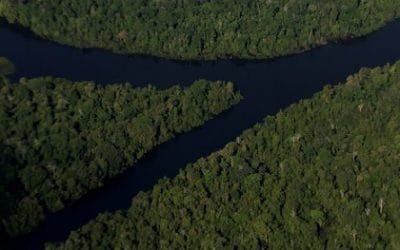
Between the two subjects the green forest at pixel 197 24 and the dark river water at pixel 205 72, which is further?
the green forest at pixel 197 24

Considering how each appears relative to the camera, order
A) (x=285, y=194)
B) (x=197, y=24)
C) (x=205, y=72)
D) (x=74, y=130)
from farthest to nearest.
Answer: (x=197, y=24), (x=205, y=72), (x=74, y=130), (x=285, y=194)

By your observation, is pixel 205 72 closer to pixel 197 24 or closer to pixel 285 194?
pixel 197 24

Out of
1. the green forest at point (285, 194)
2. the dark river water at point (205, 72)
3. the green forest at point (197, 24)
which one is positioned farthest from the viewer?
the green forest at point (197, 24)

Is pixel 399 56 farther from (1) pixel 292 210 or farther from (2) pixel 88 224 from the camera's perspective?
(2) pixel 88 224

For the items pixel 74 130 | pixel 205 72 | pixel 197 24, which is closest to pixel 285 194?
pixel 74 130

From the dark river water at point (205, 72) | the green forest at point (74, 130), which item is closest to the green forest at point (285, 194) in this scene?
the dark river water at point (205, 72)

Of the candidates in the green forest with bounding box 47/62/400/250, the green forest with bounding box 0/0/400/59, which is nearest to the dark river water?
the green forest with bounding box 0/0/400/59

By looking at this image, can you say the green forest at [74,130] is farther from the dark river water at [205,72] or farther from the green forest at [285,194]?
the green forest at [285,194]
